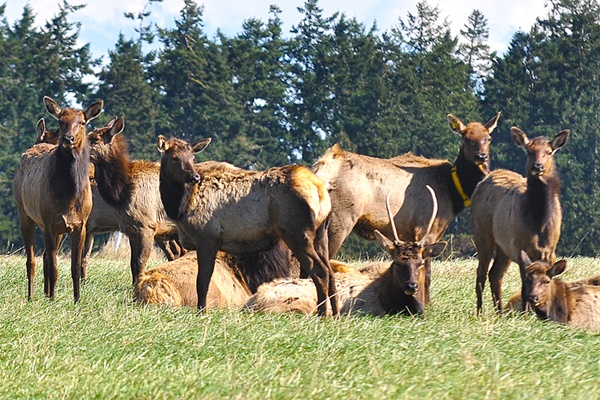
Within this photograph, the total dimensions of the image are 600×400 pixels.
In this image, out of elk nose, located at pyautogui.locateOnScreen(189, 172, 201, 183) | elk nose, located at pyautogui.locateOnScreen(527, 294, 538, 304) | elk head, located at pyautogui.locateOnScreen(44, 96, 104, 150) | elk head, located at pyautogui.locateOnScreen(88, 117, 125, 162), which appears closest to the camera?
elk nose, located at pyautogui.locateOnScreen(527, 294, 538, 304)

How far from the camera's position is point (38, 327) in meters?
8.26

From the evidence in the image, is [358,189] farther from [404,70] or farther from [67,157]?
[404,70]

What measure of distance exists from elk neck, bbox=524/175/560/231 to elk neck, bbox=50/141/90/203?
4642mm

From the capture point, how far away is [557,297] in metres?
10.3

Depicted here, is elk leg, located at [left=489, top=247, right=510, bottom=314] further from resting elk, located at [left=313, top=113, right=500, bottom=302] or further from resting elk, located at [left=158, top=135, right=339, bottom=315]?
resting elk, located at [left=158, top=135, right=339, bottom=315]

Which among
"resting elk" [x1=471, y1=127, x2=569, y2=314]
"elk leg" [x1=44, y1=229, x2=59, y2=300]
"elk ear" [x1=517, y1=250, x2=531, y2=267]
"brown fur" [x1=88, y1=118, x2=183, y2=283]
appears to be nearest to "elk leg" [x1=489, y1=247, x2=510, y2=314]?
"resting elk" [x1=471, y1=127, x2=569, y2=314]

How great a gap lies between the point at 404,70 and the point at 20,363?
41.7 m

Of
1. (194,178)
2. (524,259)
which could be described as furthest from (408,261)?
(194,178)

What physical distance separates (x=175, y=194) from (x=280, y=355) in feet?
12.6

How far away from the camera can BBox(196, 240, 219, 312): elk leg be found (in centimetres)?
1062

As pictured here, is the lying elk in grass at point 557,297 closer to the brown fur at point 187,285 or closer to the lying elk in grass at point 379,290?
the lying elk in grass at point 379,290

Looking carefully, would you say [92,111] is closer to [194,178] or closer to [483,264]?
[194,178]

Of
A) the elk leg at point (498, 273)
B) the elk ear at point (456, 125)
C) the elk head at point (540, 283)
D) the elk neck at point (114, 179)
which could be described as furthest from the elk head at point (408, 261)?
the elk neck at point (114, 179)

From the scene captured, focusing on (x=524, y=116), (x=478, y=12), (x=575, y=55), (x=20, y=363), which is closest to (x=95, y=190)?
(x=20, y=363)
